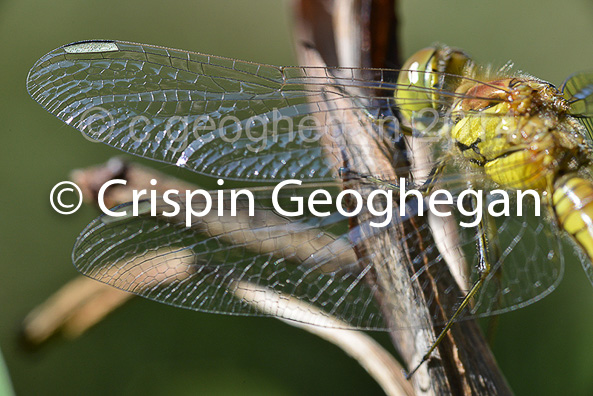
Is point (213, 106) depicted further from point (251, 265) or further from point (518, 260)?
point (518, 260)

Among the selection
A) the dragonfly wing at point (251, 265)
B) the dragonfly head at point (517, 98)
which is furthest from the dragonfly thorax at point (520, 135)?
the dragonfly wing at point (251, 265)

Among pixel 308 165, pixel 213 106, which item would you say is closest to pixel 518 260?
pixel 308 165

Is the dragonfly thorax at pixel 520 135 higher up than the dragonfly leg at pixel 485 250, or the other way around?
the dragonfly thorax at pixel 520 135

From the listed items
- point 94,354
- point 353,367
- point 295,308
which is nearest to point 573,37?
point 353,367

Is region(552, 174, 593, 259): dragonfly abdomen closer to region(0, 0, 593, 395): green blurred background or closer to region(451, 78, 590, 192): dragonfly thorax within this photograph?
region(451, 78, 590, 192): dragonfly thorax

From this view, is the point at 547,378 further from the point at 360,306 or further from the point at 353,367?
the point at 360,306

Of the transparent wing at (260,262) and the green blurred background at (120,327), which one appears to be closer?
the transparent wing at (260,262)

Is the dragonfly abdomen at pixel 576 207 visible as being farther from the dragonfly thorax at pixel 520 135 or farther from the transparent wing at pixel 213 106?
the transparent wing at pixel 213 106
